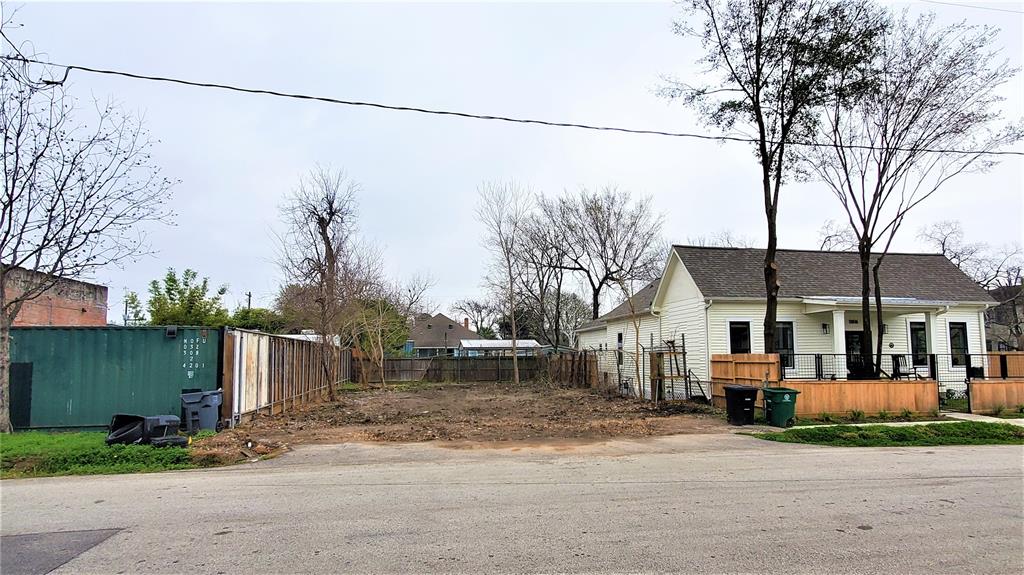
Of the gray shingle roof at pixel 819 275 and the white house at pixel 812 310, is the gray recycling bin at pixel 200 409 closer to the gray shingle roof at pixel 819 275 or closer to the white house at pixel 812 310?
the white house at pixel 812 310

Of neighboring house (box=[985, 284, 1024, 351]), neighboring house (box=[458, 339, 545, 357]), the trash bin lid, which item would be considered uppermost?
neighboring house (box=[985, 284, 1024, 351])

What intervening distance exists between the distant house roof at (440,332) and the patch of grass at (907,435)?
5684 centimetres

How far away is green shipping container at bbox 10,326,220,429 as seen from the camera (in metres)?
12.5

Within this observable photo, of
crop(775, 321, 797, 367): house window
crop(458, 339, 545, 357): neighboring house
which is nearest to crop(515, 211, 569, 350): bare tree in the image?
crop(458, 339, 545, 357): neighboring house

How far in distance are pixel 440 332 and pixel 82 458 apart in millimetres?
62636

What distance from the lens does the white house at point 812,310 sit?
19.9 m

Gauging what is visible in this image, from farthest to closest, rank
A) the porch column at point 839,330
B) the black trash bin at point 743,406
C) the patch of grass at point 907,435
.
Result: 1. the porch column at point 839,330
2. the black trash bin at point 743,406
3. the patch of grass at point 907,435

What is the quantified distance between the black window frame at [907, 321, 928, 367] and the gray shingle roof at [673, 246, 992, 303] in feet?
3.27

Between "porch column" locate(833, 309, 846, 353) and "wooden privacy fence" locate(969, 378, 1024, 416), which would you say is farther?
"porch column" locate(833, 309, 846, 353)

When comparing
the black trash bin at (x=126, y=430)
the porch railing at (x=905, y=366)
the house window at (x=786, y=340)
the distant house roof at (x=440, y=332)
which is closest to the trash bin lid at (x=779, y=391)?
the porch railing at (x=905, y=366)

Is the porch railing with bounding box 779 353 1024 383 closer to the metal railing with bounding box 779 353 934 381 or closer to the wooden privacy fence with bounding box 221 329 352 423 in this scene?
the metal railing with bounding box 779 353 934 381

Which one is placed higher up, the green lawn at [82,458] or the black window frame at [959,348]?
the black window frame at [959,348]

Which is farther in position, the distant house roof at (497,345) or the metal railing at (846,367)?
the distant house roof at (497,345)

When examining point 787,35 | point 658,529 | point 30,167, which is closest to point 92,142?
point 30,167
